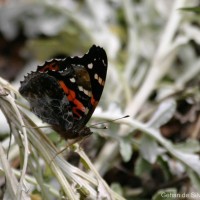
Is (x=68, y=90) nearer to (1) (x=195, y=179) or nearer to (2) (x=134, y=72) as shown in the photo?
(1) (x=195, y=179)

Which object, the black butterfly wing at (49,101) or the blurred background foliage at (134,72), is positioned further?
the blurred background foliage at (134,72)

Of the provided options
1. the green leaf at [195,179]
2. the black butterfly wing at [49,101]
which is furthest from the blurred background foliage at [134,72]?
the black butterfly wing at [49,101]

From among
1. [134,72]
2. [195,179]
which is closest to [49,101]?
[195,179]

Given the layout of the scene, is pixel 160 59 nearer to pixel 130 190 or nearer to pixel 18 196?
pixel 130 190

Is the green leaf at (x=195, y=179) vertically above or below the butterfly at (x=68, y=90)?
below

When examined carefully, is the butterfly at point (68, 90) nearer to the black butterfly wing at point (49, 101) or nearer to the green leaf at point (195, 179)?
the black butterfly wing at point (49, 101)
